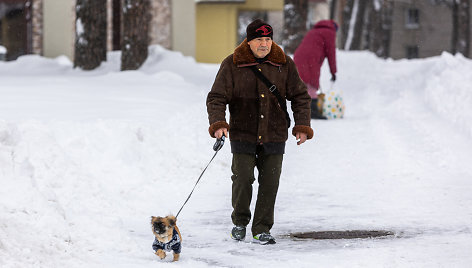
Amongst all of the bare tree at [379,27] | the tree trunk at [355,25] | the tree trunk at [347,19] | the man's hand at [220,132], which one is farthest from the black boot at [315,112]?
the bare tree at [379,27]

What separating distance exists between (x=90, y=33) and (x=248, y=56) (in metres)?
11.8

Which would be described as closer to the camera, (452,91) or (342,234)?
(342,234)

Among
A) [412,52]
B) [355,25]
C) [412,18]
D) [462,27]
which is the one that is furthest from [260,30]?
[412,18]

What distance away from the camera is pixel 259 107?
591 cm

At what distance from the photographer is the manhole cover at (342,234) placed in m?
6.20

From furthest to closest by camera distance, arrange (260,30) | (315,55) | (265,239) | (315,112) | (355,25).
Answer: (355,25) < (315,112) < (315,55) < (265,239) < (260,30)

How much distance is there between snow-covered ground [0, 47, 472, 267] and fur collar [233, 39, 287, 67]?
4.44 feet

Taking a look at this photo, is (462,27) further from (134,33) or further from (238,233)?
(238,233)

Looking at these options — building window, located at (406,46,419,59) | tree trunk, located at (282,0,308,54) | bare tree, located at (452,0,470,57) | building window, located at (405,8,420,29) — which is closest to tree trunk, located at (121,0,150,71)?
tree trunk, located at (282,0,308,54)

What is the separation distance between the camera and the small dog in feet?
16.7

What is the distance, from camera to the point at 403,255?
5449 millimetres

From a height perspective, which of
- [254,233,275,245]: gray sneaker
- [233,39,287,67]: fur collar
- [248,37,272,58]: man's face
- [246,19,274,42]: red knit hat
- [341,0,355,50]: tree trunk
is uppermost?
[341,0,355,50]: tree trunk

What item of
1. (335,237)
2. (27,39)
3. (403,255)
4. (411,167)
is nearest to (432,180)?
(411,167)

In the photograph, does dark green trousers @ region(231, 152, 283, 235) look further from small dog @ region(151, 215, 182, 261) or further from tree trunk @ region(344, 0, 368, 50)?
tree trunk @ region(344, 0, 368, 50)
